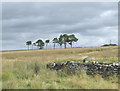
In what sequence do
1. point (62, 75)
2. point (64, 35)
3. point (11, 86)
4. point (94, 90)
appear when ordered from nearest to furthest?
point (94, 90)
point (11, 86)
point (62, 75)
point (64, 35)

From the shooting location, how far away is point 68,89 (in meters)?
6.18

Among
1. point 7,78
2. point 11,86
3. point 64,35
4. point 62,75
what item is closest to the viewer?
point 11,86

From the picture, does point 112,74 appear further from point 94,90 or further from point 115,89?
point 94,90

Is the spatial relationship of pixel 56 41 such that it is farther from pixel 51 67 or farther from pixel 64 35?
pixel 51 67

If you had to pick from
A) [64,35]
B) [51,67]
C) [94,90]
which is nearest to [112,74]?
[94,90]

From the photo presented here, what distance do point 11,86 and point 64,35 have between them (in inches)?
2815

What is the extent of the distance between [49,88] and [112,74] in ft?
13.1

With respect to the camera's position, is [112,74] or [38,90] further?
[112,74]

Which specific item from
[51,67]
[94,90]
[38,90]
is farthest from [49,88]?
[51,67]

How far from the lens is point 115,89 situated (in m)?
6.15

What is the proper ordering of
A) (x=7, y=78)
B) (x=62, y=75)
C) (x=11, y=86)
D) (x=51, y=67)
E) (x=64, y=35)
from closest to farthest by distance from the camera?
(x=11, y=86), (x=7, y=78), (x=62, y=75), (x=51, y=67), (x=64, y=35)

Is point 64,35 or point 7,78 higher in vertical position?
point 64,35

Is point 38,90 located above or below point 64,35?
below

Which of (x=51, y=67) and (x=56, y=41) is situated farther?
(x=56, y=41)
